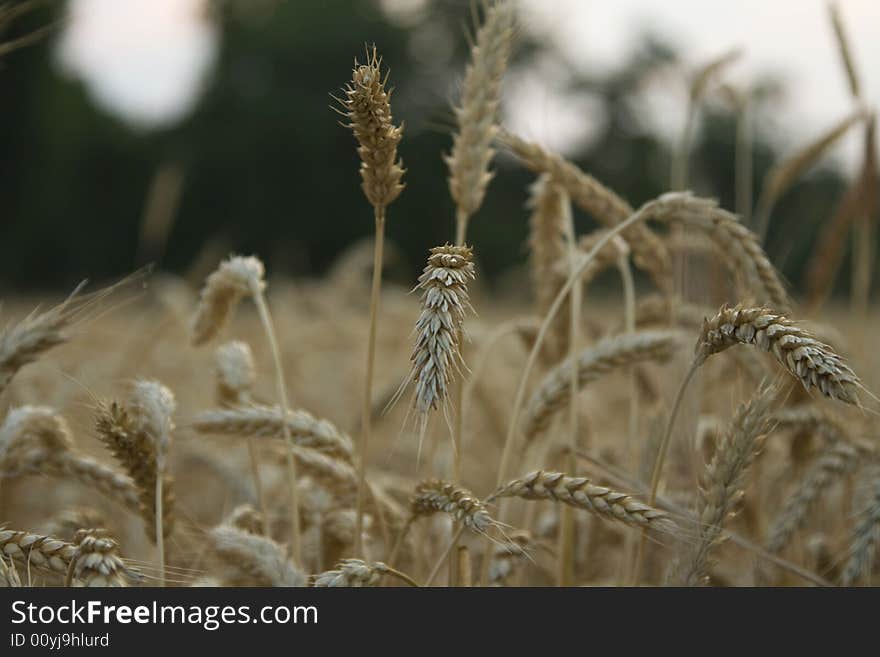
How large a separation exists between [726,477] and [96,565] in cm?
76

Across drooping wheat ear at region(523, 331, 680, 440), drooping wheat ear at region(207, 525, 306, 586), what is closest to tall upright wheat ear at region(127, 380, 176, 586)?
drooping wheat ear at region(207, 525, 306, 586)

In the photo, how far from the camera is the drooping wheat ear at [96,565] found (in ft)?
3.19

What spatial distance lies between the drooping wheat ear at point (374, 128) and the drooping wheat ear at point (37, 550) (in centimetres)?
54

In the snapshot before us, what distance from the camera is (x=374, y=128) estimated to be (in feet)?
3.35

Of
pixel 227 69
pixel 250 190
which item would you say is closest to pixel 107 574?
pixel 250 190

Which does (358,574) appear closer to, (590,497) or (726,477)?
(590,497)

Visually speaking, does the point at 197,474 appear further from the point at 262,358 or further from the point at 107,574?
the point at 107,574

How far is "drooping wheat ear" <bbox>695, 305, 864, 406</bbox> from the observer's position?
875 millimetres

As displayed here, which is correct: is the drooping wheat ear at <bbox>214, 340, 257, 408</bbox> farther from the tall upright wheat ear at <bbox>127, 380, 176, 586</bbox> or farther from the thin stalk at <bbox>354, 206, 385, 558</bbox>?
the thin stalk at <bbox>354, 206, 385, 558</bbox>

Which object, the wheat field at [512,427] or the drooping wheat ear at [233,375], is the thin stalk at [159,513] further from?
the drooping wheat ear at [233,375]

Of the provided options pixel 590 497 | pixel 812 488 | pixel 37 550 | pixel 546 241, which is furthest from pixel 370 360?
pixel 812 488

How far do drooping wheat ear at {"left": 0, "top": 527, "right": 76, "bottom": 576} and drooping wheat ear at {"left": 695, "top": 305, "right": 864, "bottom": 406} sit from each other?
77cm

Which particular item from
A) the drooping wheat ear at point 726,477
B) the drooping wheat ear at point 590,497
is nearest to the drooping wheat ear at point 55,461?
the drooping wheat ear at point 590,497
